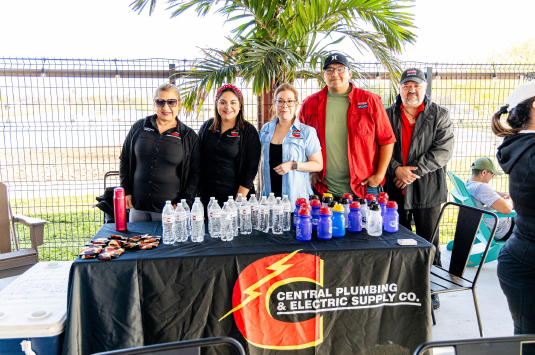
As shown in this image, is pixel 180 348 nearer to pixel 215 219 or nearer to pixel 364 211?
pixel 215 219

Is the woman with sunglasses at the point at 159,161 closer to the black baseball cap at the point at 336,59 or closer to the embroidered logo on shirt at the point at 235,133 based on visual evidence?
the embroidered logo on shirt at the point at 235,133

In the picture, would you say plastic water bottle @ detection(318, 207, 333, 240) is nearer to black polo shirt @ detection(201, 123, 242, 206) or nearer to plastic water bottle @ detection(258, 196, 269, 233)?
plastic water bottle @ detection(258, 196, 269, 233)

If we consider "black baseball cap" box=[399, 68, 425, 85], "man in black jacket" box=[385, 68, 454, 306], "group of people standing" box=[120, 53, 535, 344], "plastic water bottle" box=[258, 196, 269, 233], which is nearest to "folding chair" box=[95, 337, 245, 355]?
"plastic water bottle" box=[258, 196, 269, 233]

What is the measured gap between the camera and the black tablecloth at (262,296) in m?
2.07

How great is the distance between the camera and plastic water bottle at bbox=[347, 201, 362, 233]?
2.50 m

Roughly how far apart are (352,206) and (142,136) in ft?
5.98

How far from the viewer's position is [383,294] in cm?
232

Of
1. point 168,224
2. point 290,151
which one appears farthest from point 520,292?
point 168,224

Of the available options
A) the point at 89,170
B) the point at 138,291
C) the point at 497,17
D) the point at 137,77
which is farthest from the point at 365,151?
the point at 497,17

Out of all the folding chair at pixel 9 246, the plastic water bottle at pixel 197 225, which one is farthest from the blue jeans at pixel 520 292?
the folding chair at pixel 9 246

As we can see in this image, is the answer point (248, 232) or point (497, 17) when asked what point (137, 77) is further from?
point (497, 17)

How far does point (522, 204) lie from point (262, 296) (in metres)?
1.50

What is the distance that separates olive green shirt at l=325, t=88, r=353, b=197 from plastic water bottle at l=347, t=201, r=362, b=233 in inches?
29.6

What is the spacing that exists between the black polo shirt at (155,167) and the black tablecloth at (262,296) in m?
0.76
